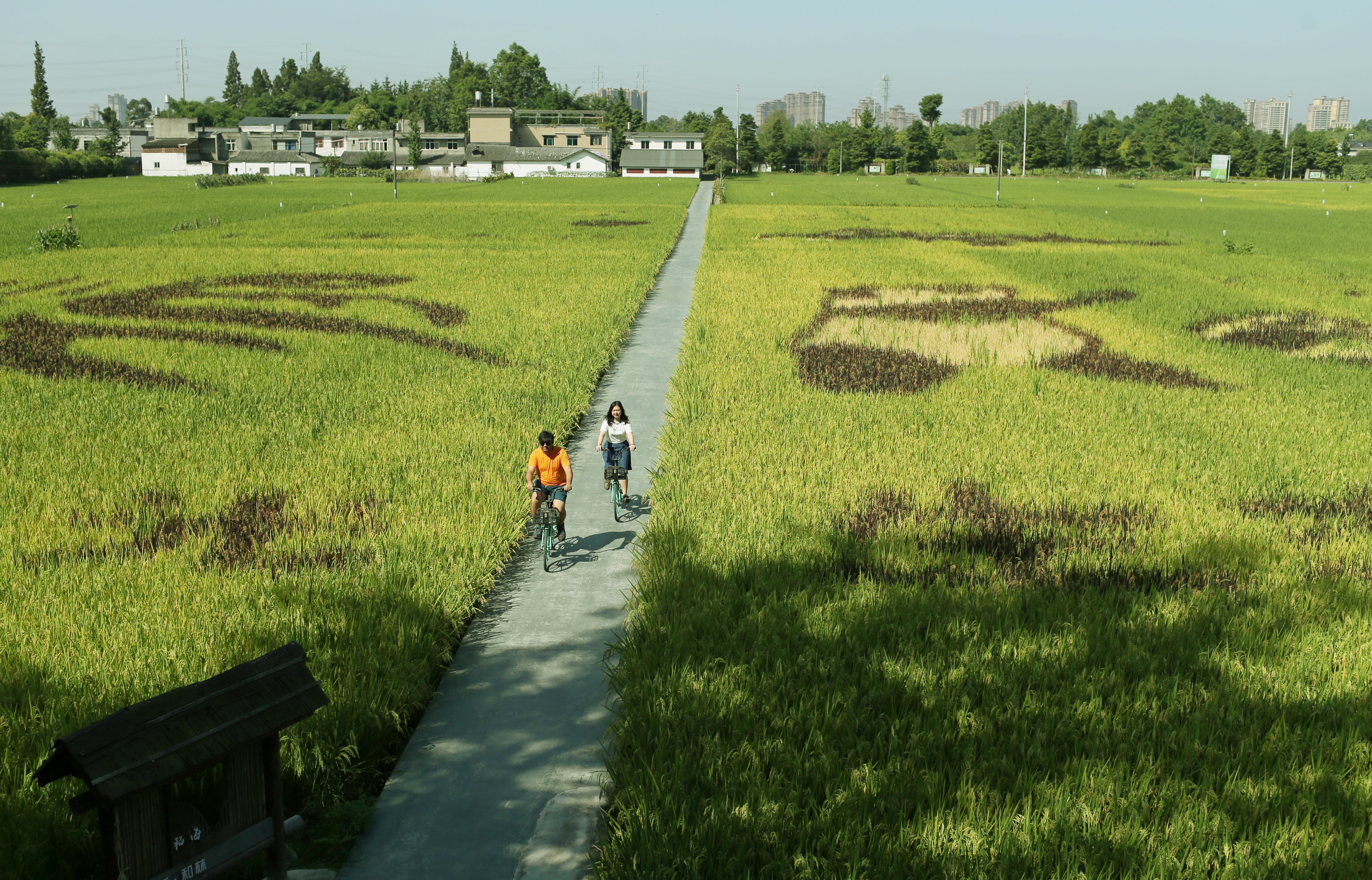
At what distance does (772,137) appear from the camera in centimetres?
13750

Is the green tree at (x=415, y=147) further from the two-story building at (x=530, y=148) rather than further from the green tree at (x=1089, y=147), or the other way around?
the green tree at (x=1089, y=147)

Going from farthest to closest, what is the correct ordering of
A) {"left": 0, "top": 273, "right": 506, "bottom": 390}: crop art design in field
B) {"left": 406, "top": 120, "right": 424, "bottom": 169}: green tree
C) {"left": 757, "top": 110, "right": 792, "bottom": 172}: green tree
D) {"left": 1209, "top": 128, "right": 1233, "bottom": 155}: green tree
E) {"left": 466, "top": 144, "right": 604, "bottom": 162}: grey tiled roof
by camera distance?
{"left": 757, "top": 110, "right": 792, "bottom": 172}: green tree < {"left": 1209, "top": 128, "right": 1233, "bottom": 155}: green tree < {"left": 466, "top": 144, "right": 604, "bottom": 162}: grey tiled roof < {"left": 406, "top": 120, "right": 424, "bottom": 169}: green tree < {"left": 0, "top": 273, "right": 506, "bottom": 390}: crop art design in field

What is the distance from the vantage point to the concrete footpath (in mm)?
4602

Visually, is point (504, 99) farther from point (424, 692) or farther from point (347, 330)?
point (424, 692)

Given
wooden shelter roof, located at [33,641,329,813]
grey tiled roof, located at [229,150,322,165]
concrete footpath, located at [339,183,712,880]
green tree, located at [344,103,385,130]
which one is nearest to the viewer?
wooden shelter roof, located at [33,641,329,813]

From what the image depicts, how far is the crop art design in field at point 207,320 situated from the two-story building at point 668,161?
86.1 m

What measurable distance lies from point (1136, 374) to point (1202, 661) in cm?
1034

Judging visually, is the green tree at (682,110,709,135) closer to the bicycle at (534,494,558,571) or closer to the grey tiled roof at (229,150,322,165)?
the grey tiled roof at (229,150,322,165)

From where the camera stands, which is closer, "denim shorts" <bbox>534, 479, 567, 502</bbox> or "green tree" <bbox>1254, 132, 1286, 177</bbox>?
"denim shorts" <bbox>534, 479, 567, 502</bbox>

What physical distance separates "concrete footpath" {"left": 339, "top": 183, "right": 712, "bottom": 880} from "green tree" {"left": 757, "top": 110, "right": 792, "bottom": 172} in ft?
425

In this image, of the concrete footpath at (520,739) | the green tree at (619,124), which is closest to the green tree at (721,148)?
the green tree at (619,124)

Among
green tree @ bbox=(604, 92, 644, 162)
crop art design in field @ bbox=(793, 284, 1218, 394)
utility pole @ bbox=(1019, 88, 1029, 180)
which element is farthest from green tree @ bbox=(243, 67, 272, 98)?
crop art design in field @ bbox=(793, 284, 1218, 394)

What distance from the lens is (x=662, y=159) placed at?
113 metres

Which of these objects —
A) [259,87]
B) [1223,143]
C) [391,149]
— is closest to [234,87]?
[259,87]
